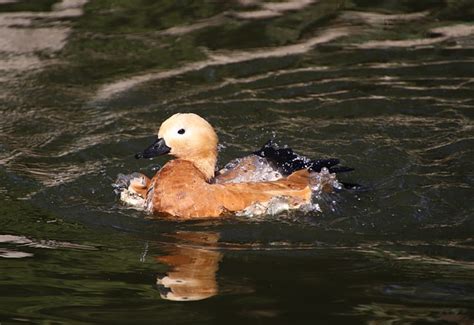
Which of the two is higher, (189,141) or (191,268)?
(189,141)

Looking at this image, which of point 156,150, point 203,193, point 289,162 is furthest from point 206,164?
point 289,162

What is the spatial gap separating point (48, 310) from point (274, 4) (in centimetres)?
854

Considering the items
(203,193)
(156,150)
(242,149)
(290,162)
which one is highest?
(156,150)

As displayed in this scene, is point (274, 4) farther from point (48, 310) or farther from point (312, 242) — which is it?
point (48, 310)

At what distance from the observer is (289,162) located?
27.2ft

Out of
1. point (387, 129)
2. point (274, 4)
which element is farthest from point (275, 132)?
point (274, 4)

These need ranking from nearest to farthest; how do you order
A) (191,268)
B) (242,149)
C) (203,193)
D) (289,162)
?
(191,268)
(203,193)
(289,162)
(242,149)

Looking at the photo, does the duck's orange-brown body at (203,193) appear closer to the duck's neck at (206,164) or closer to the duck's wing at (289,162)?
the duck's neck at (206,164)

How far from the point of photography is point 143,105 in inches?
413

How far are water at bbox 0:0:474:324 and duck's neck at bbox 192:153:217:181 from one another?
65 centimetres

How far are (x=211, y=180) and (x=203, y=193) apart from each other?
47cm

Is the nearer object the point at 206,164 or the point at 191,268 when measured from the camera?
the point at 191,268

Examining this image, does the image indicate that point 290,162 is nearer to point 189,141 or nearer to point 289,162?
point 289,162

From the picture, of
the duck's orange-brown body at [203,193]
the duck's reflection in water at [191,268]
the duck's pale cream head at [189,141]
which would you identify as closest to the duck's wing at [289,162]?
the duck's orange-brown body at [203,193]
